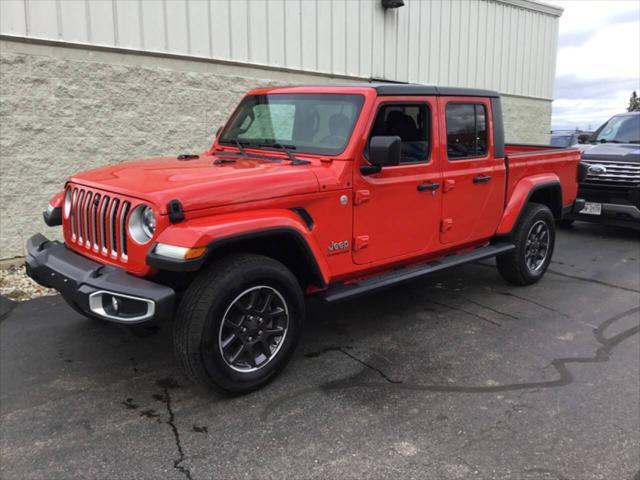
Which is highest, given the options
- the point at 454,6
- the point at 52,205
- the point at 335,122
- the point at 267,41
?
the point at 454,6

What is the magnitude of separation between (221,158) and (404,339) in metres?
2.00

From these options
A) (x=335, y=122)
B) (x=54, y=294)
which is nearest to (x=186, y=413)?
(x=335, y=122)

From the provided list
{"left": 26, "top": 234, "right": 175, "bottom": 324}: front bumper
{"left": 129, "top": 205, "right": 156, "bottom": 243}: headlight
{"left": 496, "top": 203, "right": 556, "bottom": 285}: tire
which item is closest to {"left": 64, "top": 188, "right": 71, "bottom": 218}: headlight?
{"left": 26, "top": 234, "right": 175, "bottom": 324}: front bumper

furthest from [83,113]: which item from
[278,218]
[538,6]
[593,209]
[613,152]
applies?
[538,6]

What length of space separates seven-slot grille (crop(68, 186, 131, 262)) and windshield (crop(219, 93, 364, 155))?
1326 millimetres

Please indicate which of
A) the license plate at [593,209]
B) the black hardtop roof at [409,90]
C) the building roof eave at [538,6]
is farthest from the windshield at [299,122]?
the building roof eave at [538,6]

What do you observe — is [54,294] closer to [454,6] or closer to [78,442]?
[78,442]

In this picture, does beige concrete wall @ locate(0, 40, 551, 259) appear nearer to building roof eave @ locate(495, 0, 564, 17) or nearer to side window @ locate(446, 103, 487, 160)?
side window @ locate(446, 103, 487, 160)

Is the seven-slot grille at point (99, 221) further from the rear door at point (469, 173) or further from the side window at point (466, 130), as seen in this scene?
the side window at point (466, 130)

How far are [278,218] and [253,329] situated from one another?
0.70 metres

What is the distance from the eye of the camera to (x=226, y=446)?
9.43 feet

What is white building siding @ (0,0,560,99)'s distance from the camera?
6.28 meters

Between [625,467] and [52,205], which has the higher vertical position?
[52,205]

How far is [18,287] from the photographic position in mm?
5609
